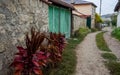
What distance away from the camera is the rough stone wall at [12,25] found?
5395 mm

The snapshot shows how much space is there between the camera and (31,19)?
7.48 meters

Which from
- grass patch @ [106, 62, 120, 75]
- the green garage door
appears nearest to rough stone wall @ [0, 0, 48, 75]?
grass patch @ [106, 62, 120, 75]

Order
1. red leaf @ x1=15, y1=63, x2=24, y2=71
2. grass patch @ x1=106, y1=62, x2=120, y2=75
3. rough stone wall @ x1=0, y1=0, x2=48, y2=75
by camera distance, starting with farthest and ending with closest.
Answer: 1. grass patch @ x1=106, y1=62, x2=120, y2=75
2. rough stone wall @ x1=0, y1=0, x2=48, y2=75
3. red leaf @ x1=15, y1=63, x2=24, y2=71

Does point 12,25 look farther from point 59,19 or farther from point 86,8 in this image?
point 86,8

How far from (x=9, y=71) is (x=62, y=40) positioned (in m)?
3.27

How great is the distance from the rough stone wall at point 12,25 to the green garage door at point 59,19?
5.00 m

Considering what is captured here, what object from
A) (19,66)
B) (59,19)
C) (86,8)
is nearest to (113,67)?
(19,66)

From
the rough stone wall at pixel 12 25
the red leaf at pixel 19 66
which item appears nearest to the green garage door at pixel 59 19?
the rough stone wall at pixel 12 25

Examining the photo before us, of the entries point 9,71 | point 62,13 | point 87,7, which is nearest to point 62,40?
point 9,71

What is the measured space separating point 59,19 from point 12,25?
8.69 meters

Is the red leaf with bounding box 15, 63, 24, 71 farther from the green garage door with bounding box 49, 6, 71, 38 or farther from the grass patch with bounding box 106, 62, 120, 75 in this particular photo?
the green garage door with bounding box 49, 6, 71, 38

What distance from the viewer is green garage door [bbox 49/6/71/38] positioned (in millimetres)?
12625

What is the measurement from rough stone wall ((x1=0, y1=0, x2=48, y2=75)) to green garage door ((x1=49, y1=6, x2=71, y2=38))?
16.4 feet

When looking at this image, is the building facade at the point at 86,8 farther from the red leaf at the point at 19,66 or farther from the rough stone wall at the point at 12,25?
the red leaf at the point at 19,66
